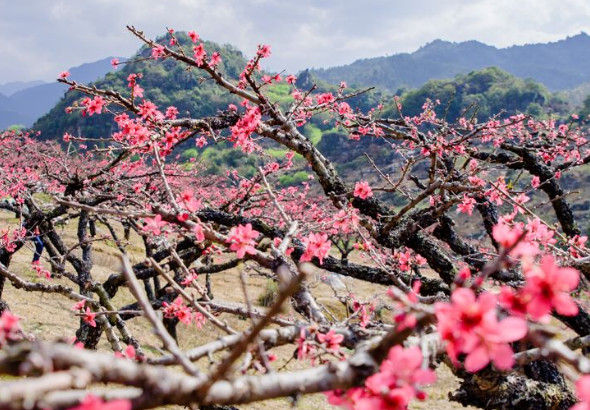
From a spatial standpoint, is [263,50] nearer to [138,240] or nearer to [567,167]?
[567,167]

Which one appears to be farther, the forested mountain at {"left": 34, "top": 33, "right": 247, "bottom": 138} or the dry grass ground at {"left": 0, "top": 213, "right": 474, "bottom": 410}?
the forested mountain at {"left": 34, "top": 33, "right": 247, "bottom": 138}

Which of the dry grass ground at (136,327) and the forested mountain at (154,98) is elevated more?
the forested mountain at (154,98)

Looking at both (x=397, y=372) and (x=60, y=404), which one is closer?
(x=60, y=404)

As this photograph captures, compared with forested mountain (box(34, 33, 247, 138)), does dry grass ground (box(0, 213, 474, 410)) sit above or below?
below

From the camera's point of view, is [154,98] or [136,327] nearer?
[136,327]

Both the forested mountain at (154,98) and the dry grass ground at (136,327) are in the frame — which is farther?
the forested mountain at (154,98)

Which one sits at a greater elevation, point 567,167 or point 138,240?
point 567,167

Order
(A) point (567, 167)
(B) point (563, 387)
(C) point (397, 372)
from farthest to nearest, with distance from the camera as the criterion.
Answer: (A) point (567, 167), (B) point (563, 387), (C) point (397, 372)

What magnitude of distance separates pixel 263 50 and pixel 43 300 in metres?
9.85

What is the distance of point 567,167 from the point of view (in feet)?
20.4

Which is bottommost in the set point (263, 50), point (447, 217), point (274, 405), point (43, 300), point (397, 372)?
point (274, 405)

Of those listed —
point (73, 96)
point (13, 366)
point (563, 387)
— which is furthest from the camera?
point (73, 96)

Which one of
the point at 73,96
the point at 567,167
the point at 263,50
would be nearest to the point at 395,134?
the point at 263,50

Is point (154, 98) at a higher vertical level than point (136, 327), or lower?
higher
